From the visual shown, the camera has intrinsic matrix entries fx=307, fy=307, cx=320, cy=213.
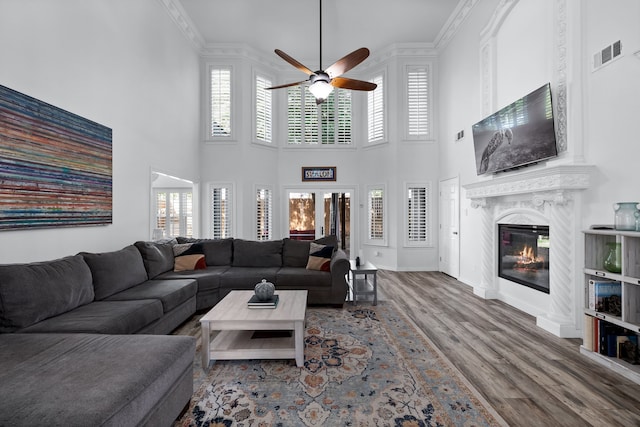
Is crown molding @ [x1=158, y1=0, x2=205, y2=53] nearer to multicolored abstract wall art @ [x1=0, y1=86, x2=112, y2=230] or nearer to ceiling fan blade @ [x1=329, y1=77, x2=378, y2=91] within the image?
multicolored abstract wall art @ [x1=0, y1=86, x2=112, y2=230]

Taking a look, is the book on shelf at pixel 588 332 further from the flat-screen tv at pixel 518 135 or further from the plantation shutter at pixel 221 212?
the plantation shutter at pixel 221 212

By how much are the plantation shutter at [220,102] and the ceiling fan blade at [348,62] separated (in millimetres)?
3700

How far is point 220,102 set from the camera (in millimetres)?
6879

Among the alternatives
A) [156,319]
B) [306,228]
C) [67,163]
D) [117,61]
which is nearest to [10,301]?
[156,319]

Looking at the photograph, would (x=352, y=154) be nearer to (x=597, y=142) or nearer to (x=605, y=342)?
(x=597, y=142)

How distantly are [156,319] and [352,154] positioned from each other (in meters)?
5.77

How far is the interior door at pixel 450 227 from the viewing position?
591cm

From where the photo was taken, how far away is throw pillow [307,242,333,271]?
439 centimetres

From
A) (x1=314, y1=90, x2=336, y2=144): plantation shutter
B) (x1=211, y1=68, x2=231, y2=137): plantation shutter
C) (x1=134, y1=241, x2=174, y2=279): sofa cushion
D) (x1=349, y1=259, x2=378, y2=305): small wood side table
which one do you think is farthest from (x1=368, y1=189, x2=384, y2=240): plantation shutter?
(x1=134, y1=241, x2=174, y2=279): sofa cushion

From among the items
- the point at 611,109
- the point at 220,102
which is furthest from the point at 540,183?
the point at 220,102

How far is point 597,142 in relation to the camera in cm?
299

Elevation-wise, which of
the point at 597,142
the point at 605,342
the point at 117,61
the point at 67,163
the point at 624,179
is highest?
the point at 117,61

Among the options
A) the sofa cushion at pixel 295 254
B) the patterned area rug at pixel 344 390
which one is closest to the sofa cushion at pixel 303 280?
the sofa cushion at pixel 295 254

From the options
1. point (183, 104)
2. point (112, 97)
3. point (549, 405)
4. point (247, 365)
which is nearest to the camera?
point (549, 405)
